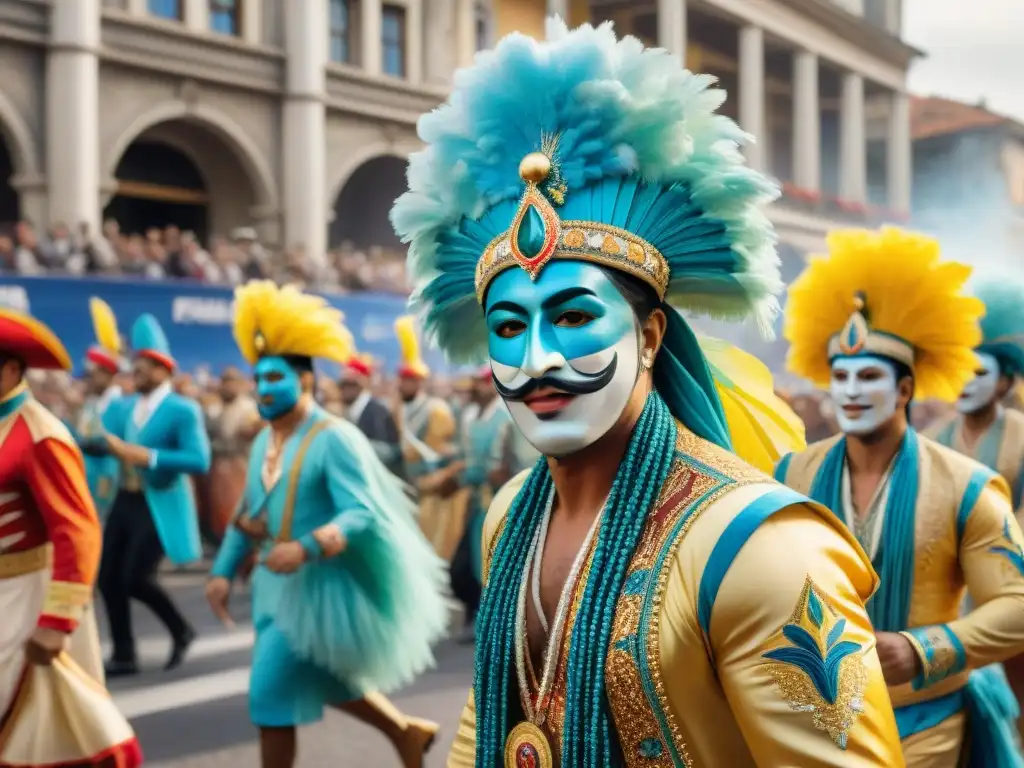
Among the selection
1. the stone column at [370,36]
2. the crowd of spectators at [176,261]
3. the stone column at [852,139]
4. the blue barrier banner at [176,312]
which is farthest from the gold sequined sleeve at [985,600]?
the stone column at [852,139]

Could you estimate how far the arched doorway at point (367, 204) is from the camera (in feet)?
87.1

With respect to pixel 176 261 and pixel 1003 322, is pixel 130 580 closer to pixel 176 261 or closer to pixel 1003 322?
pixel 1003 322

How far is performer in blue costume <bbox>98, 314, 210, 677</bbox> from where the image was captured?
8.93 m

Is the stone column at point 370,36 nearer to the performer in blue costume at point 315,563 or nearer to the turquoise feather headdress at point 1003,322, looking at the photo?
the performer in blue costume at point 315,563

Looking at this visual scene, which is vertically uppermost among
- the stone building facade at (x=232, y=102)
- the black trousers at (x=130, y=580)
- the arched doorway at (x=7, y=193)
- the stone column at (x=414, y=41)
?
the stone column at (x=414, y=41)

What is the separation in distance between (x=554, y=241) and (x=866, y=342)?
2.20 metres

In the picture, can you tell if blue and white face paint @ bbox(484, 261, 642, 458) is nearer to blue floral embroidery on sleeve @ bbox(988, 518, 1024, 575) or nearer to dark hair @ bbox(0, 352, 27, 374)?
blue floral embroidery on sleeve @ bbox(988, 518, 1024, 575)

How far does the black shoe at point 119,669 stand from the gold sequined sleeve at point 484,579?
6.63 meters

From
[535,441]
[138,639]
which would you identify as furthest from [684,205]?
[138,639]

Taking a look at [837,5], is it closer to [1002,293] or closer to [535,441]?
[1002,293]

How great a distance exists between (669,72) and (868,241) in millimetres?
2108

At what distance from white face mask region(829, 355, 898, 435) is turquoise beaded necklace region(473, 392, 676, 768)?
1.88 meters

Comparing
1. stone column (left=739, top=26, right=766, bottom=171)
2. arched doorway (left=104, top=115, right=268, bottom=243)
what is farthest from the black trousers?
stone column (left=739, top=26, right=766, bottom=171)

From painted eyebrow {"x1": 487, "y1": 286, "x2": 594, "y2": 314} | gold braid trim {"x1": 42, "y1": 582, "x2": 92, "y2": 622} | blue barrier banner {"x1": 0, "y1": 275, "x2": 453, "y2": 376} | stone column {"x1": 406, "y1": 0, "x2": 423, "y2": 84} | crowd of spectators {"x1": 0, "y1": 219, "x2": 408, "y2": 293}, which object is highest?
stone column {"x1": 406, "y1": 0, "x2": 423, "y2": 84}
